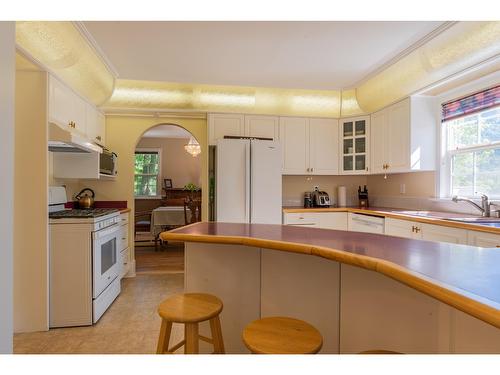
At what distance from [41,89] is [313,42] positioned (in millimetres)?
2389

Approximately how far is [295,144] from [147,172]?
4.78m

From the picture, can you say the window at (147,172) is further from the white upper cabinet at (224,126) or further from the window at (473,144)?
the window at (473,144)

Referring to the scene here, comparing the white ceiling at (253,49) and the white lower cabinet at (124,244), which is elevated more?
→ the white ceiling at (253,49)

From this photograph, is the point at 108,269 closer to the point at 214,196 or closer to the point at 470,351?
the point at 214,196

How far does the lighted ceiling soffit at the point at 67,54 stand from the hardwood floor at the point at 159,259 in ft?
7.77

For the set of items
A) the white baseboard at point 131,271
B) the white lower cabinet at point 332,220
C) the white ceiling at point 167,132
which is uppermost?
the white ceiling at point 167,132

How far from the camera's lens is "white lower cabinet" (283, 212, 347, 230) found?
12.0ft

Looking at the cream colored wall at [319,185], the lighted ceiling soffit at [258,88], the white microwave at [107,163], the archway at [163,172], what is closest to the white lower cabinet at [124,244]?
the white microwave at [107,163]

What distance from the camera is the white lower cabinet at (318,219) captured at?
3.66 metres

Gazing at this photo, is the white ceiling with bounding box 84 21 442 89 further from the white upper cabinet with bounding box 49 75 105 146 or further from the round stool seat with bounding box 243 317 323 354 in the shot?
the round stool seat with bounding box 243 317 323 354

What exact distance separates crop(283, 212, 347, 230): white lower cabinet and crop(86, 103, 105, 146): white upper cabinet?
8.21 ft

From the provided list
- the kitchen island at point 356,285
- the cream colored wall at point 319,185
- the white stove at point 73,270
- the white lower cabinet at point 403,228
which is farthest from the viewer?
the cream colored wall at point 319,185

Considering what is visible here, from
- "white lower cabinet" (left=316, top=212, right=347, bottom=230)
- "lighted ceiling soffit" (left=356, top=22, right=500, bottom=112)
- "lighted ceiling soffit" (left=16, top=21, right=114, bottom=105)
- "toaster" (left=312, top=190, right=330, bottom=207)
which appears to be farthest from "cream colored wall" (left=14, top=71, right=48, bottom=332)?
"lighted ceiling soffit" (left=356, top=22, right=500, bottom=112)
